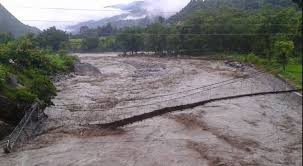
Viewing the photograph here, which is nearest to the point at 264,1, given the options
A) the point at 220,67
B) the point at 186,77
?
the point at 220,67

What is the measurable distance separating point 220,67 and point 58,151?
34.3 metres

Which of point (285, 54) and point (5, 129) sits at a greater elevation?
point (285, 54)

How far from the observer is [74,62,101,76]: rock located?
4966cm

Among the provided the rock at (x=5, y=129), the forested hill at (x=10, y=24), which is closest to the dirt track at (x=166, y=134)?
the rock at (x=5, y=129)

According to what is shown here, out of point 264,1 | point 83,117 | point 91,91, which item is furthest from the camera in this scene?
point 264,1

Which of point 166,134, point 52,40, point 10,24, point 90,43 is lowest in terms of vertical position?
point 166,134

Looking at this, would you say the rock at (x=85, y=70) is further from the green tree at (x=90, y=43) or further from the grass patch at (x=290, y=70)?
the grass patch at (x=290, y=70)

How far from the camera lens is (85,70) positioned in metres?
52.9

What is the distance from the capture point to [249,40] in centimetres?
5050

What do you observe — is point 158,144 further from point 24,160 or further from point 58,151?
point 24,160

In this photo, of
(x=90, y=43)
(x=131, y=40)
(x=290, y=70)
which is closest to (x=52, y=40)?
(x=90, y=43)

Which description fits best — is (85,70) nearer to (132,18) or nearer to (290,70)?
(290,70)

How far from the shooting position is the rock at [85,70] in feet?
163

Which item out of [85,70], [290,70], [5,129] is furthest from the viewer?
[85,70]
